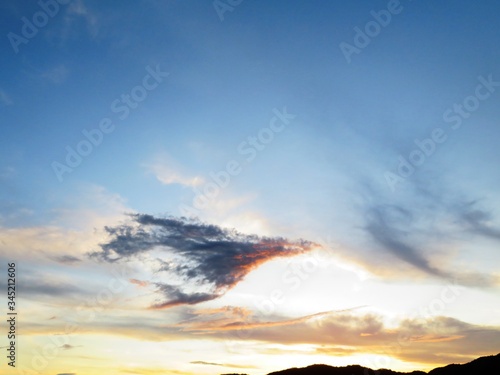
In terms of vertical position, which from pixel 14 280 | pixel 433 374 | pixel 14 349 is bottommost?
pixel 433 374

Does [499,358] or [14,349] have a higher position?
[14,349]

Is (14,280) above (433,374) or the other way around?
above

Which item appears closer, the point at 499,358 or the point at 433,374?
the point at 499,358

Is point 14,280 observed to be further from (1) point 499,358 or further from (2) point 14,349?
(1) point 499,358

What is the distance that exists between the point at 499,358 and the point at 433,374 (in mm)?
29579

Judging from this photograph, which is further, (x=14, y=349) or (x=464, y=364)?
(x=464, y=364)

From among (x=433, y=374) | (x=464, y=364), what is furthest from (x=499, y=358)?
(x=433, y=374)

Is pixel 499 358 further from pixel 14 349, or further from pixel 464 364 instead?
pixel 14 349

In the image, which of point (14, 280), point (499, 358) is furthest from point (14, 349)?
point (499, 358)

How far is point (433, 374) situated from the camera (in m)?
183

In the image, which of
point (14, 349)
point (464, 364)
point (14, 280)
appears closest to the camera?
point (14, 280)

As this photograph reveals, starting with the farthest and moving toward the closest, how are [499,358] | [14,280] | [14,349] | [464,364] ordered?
1. [464,364]
2. [499,358]
3. [14,349]
4. [14,280]

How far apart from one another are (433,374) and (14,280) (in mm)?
186298

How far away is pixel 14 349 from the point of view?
2363 inches
